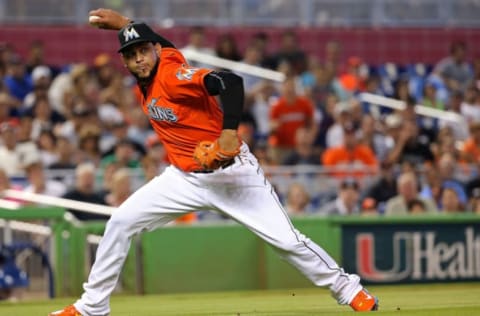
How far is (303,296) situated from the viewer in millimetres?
10633

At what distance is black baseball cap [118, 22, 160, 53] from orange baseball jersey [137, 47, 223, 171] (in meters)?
0.20

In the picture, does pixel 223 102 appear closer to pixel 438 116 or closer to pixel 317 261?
pixel 317 261

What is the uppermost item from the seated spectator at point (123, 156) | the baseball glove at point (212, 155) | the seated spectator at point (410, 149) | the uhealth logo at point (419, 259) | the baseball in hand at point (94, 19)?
the baseball in hand at point (94, 19)

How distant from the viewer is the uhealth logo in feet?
41.2

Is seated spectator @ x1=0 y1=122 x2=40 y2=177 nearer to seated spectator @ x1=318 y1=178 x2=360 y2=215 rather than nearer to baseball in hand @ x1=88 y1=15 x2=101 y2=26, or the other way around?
seated spectator @ x1=318 y1=178 x2=360 y2=215

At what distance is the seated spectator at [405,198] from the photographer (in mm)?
13188

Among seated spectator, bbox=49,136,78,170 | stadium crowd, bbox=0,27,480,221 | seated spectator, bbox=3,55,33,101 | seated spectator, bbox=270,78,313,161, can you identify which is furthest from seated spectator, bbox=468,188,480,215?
seated spectator, bbox=3,55,33,101

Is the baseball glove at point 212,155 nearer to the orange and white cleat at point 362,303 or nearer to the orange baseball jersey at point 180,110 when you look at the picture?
the orange baseball jersey at point 180,110

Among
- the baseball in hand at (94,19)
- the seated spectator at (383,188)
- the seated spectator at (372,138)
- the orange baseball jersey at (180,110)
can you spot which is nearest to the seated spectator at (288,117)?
the seated spectator at (372,138)

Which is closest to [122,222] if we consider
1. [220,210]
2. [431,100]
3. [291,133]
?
[220,210]

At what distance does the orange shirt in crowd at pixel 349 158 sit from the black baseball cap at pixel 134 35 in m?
7.10

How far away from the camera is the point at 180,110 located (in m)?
7.38

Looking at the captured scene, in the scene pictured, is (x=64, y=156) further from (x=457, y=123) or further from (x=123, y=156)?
(x=457, y=123)

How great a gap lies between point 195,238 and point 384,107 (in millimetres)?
6164
